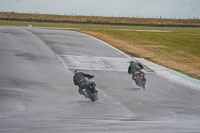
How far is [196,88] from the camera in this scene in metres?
21.1

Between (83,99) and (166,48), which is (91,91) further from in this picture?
(166,48)

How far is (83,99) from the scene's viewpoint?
16.2 meters

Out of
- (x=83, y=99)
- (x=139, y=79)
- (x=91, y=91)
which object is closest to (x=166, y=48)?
(x=139, y=79)

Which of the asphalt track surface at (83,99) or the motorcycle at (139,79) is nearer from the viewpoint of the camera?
the asphalt track surface at (83,99)

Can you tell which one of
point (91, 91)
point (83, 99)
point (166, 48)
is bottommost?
point (166, 48)

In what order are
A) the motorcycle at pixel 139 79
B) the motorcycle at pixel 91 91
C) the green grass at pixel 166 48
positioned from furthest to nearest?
1. the green grass at pixel 166 48
2. the motorcycle at pixel 139 79
3. the motorcycle at pixel 91 91

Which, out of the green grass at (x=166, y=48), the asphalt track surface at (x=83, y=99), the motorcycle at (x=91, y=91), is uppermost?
the motorcycle at (x=91, y=91)

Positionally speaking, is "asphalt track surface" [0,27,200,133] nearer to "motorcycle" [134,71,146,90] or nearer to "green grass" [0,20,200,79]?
"motorcycle" [134,71,146,90]

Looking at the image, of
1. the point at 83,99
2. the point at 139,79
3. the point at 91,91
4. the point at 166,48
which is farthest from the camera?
the point at 166,48

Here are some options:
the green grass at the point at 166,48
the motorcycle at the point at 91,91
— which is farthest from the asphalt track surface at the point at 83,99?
the green grass at the point at 166,48

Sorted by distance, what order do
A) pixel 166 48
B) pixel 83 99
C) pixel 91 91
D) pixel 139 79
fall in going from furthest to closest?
1. pixel 166 48
2. pixel 139 79
3. pixel 83 99
4. pixel 91 91

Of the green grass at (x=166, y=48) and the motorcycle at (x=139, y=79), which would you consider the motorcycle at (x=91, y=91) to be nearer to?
the motorcycle at (x=139, y=79)

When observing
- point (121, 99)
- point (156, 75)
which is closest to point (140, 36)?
point (156, 75)

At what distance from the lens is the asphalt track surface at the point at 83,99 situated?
39.6 feet
